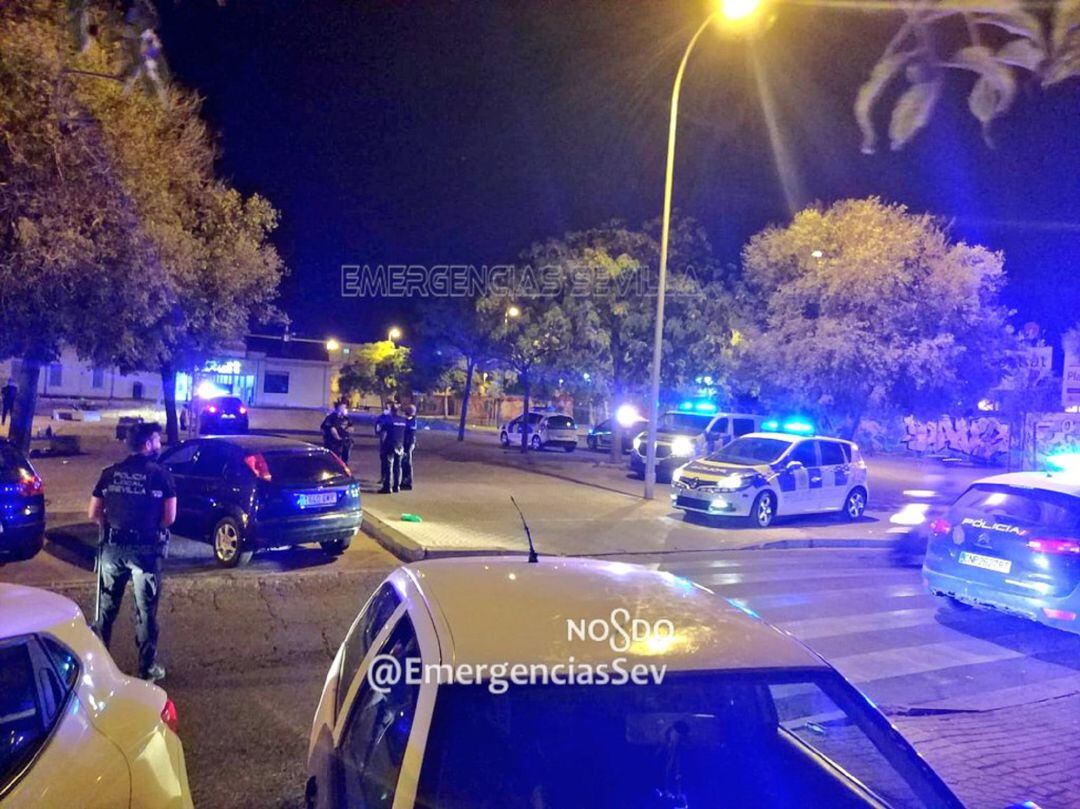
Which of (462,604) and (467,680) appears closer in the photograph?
(467,680)

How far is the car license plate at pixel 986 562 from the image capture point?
851 cm

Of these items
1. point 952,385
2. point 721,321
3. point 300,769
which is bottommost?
point 300,769

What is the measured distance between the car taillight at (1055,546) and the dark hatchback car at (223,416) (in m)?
25.0

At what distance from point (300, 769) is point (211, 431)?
82.5 feet

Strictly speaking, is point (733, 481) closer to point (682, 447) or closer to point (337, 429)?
point (682, 447)

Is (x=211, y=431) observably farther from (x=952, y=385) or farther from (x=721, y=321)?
(x=952, y=385)

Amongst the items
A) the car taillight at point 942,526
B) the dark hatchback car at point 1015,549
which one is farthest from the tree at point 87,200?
the dark hatchback car at point 1015,549

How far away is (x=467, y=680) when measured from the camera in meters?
2.28

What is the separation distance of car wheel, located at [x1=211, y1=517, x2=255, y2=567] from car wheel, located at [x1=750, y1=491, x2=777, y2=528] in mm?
8904

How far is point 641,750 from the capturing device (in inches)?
103

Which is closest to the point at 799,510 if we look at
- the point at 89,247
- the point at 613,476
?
the point at 613,476

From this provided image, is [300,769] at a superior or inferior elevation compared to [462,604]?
inferior

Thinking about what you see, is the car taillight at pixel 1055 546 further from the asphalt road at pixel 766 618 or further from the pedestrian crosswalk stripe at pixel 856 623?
the pedestrian crosswalk stripe at pixel 856 623

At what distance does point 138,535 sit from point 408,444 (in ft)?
36.8
